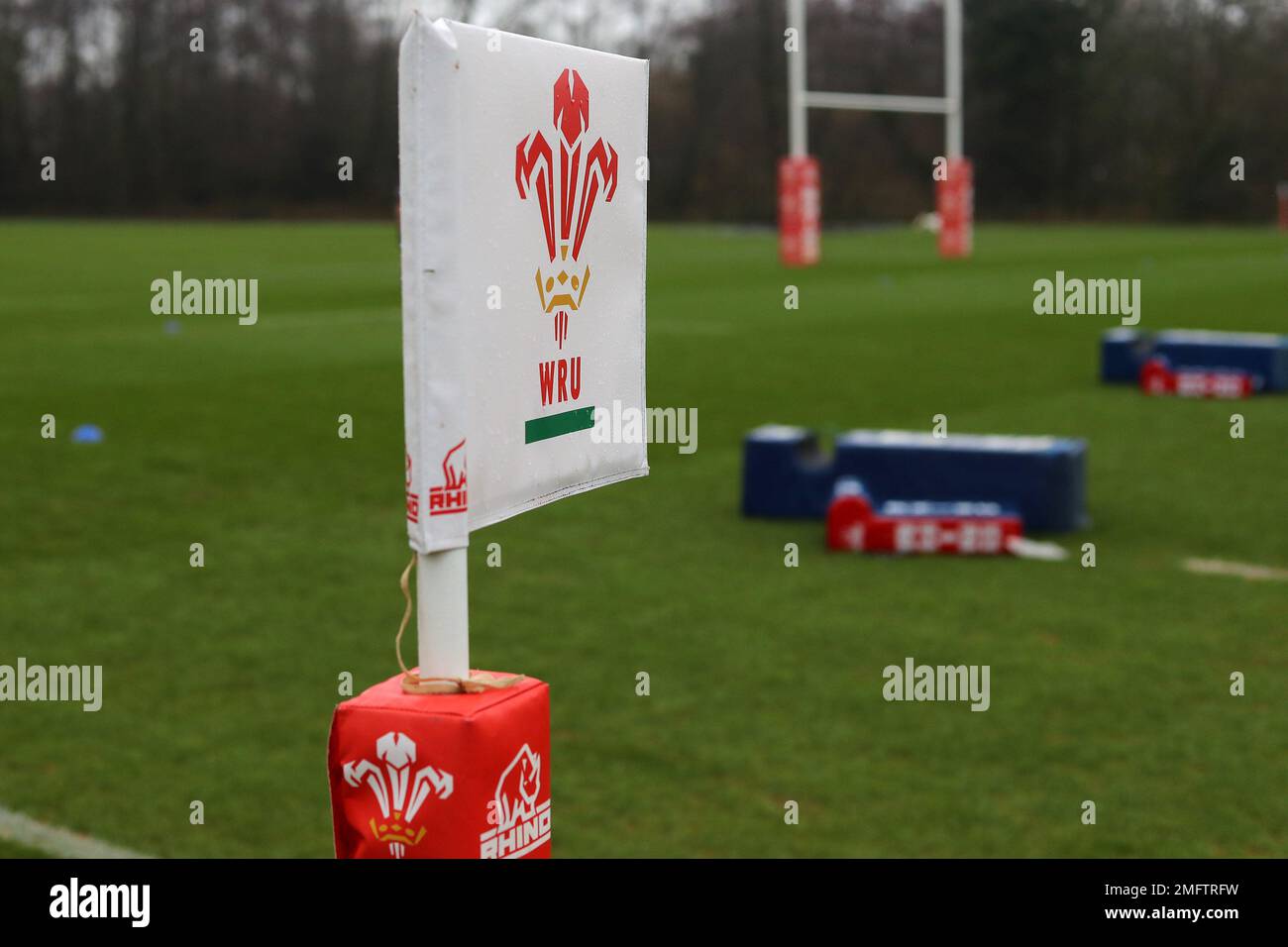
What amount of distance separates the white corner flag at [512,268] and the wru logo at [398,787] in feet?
0.48

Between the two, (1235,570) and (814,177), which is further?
(814,177)

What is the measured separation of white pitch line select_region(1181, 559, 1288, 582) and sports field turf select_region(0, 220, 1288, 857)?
16 cm

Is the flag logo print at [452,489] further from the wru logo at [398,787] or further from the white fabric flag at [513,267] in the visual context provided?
the wru logo at [398,787]

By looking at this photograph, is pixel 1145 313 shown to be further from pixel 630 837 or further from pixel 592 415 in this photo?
pixel 592 415

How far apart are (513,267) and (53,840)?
295 cm

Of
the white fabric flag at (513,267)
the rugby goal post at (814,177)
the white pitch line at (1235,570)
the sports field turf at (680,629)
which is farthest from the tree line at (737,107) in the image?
the white fabric flag at (513,267)

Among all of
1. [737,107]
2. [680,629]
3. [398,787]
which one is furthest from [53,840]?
[737,107]

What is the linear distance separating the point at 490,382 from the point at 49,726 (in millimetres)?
3860

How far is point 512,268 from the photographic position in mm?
2480

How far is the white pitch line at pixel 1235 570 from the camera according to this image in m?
7.93

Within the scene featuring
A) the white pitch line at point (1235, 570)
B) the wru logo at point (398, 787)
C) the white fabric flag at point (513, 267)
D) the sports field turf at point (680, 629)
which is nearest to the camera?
the white fabric flag at point (513, 267)

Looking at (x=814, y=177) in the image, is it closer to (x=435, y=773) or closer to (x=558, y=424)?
(x=558, y=424)

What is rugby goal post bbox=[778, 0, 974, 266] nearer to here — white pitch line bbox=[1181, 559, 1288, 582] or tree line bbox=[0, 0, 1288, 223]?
white pitch line bbox=[1181, 559, 1288, 582]
